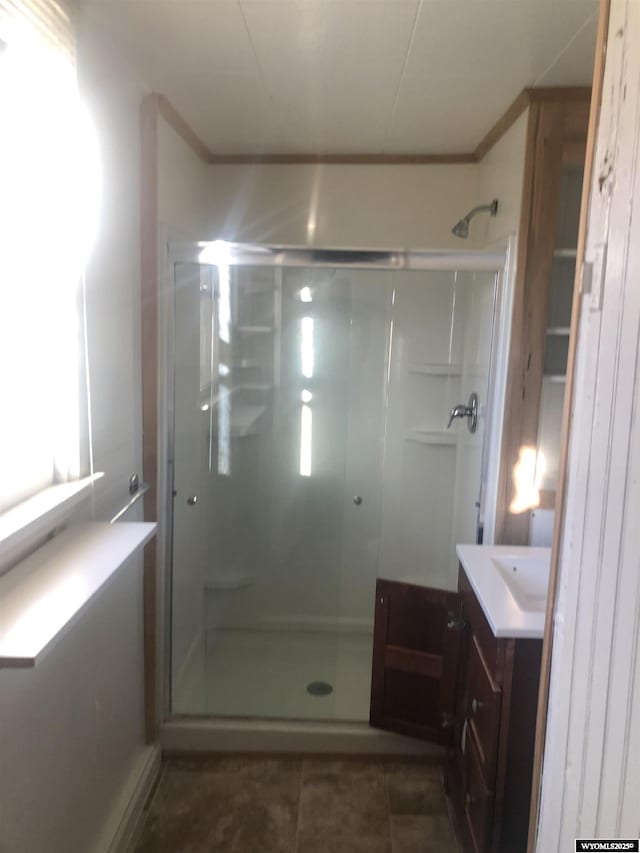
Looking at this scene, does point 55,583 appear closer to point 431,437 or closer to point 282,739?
point 282,739

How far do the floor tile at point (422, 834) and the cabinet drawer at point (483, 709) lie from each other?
44 cm

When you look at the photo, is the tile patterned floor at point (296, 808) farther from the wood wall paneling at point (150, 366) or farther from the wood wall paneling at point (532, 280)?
the wood wall paneling at point (532, 280)

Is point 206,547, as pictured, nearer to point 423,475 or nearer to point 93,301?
point 423,475

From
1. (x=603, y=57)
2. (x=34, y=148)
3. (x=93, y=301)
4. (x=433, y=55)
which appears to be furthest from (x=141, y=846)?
(x=433, y=55)

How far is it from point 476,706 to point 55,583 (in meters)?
1.14

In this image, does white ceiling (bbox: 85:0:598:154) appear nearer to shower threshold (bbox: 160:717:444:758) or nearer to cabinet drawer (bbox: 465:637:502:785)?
cabinet drawer (bbox: 465:637:502:785)

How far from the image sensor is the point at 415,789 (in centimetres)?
205

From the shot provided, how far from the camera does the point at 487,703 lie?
1.50m

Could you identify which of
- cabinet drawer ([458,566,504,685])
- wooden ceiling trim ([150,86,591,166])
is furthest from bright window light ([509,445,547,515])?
wooden ceiling trim ([150,86,591,166])

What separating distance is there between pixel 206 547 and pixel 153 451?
2.73 feet

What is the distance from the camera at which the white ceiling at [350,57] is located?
1463mm

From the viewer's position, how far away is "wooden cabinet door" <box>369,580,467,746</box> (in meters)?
1.97

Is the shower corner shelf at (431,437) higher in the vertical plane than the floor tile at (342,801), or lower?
higher

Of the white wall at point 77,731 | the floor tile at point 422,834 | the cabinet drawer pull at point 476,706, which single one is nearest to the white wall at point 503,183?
the cabinet drawer pull at point 476,706
